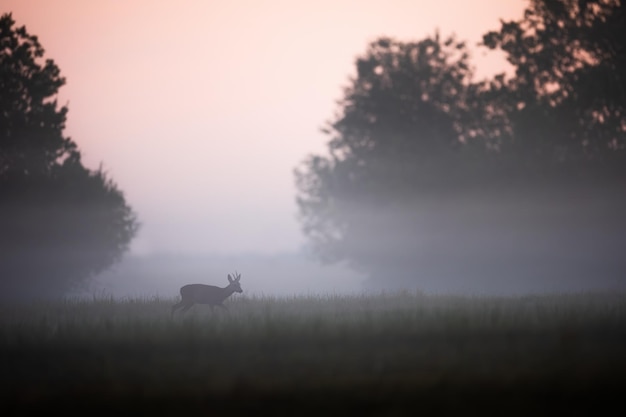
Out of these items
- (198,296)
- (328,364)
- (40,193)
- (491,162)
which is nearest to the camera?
(328,364)

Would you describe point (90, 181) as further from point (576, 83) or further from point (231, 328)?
point (231, 328)

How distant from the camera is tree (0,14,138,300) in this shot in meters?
40.2

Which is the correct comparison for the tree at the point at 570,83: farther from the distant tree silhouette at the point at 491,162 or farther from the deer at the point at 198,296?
the deer at the point at 198,296

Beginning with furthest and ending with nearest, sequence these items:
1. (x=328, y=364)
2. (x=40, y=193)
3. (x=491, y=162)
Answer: (x=491, y=162), (x=40, y=193), (x=328, y=364)

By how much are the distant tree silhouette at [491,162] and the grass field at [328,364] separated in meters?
25.6

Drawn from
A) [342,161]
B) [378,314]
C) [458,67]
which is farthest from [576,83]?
[378,314]

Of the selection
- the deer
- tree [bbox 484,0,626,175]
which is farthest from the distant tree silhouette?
the deer

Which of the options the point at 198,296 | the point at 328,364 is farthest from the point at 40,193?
the point at 328,364

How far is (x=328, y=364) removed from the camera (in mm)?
11742

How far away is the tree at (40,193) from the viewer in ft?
132

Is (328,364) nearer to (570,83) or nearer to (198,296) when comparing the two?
(198,296)

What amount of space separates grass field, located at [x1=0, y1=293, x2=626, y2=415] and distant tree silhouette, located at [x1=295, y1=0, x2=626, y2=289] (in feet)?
83.9

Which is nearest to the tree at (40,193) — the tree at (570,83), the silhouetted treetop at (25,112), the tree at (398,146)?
the silhouetted treetop at (25,112)

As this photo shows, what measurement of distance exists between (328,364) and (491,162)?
117 ft
